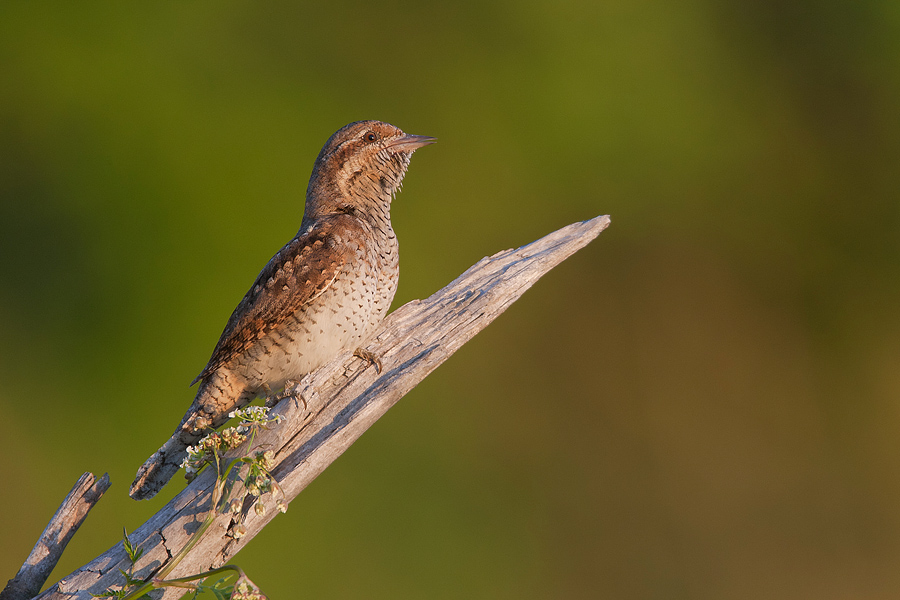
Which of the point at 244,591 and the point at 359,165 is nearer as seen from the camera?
the point at 244,591

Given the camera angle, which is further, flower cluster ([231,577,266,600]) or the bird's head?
the bird's head

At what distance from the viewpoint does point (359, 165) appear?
9.16 feet

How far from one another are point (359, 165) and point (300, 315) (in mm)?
649

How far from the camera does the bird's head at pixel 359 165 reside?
2.77 metres

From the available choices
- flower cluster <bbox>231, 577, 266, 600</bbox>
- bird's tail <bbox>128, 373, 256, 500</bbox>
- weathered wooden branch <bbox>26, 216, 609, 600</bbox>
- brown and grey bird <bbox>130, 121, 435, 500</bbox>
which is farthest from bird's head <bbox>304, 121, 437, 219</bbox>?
flower cluster <bbox>231, 577, 266, 600</bbox>

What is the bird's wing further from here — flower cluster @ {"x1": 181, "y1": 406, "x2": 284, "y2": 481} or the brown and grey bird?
flower cluster @ {"x1": 181, "y1": 406, "x2": 284, "y2": 481}

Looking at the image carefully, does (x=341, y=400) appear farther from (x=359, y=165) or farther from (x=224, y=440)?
(x=359, y=165)

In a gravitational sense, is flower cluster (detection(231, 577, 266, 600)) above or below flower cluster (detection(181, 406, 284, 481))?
below

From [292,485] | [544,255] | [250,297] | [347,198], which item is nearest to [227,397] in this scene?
[250,297]

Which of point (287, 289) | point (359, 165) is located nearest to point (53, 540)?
point (287, 289)

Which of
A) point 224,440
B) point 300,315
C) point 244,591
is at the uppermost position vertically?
point 300,315

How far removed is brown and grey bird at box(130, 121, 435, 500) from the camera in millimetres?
2447

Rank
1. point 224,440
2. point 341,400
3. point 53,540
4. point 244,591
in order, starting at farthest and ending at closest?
point 341,400, point 53,540, point 224,440, point 244,591

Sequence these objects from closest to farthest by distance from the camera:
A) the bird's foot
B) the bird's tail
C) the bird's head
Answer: the bird's tail < the bird's foot < the bird's head
